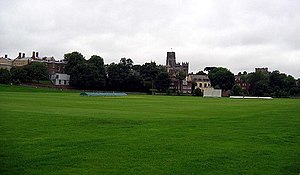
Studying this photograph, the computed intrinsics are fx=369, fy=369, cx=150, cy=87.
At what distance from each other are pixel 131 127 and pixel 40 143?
215 inches

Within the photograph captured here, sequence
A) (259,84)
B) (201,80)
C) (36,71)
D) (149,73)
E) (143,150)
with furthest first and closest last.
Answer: (201,80) → (259,84) → (149,73) → (36,71) → (143,150)

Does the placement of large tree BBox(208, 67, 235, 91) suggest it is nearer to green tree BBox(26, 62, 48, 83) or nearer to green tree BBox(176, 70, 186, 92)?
green tree BBox(176, 70, 186, 92)

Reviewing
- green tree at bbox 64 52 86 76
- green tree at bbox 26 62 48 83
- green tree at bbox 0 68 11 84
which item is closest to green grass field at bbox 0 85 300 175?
green tree at bbox 0 68 11 84

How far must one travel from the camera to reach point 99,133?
1407 centimetres

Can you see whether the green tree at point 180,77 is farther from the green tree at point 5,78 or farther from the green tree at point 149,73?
the green tree at point 5,78

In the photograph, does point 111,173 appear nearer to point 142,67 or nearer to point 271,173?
point 271,173

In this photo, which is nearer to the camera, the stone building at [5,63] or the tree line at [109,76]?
the tree line at [109,76]

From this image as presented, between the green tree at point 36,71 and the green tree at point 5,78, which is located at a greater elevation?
the green tree at point 36,71

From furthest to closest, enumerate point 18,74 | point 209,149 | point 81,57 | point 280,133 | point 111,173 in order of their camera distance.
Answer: point 81,57 → point 18,74 → point 280,133 → point 209,149 → point 111,173

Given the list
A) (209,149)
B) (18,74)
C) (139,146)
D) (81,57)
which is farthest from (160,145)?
(81,57)

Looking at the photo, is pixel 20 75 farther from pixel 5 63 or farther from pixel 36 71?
pixel 5 63

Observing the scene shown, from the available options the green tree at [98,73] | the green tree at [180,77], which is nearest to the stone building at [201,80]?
the green tree at [180,77]

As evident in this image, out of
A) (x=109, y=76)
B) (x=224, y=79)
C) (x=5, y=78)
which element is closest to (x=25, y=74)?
(x=5, y=78)

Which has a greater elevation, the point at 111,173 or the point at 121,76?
the point at 121,76
